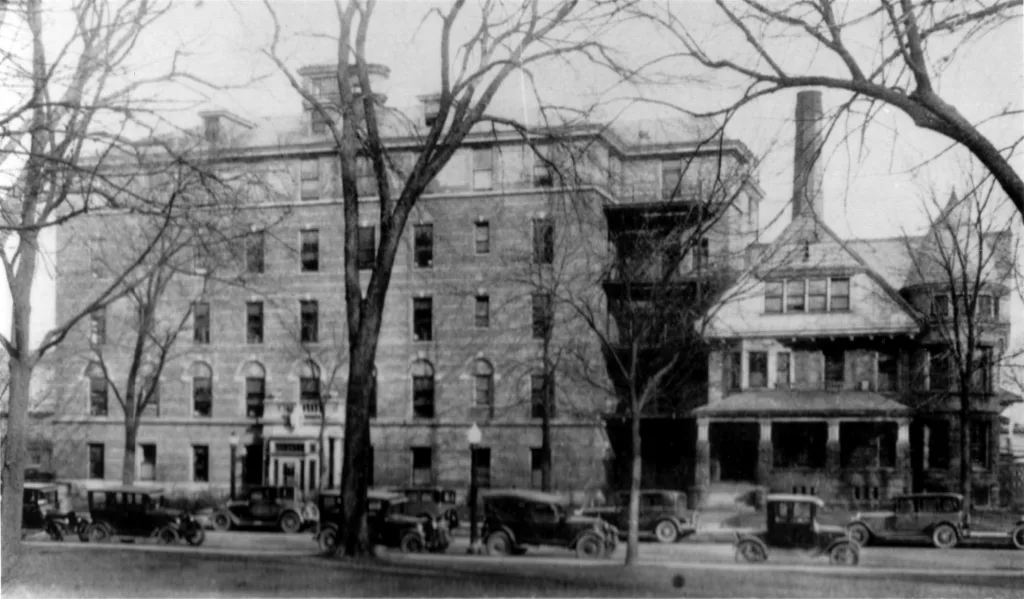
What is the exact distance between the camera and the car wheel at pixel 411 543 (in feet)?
26.9

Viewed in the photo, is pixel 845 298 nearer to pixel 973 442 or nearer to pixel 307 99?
pixel 973 442

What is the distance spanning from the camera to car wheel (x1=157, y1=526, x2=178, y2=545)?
28.8 ft

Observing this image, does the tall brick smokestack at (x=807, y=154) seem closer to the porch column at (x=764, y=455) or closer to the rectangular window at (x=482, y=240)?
the porch column at (x=764, y=455)

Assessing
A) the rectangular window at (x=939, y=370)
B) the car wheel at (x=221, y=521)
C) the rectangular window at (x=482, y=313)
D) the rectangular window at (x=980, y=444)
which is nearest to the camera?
the rectangular window at (x=980, y=444)

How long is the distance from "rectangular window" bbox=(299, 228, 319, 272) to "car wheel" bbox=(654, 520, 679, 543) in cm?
349

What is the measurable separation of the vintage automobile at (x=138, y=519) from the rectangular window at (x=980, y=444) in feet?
20.2

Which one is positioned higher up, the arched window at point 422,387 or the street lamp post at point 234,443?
the arched window at point 422,387

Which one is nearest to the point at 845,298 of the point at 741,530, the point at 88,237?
the point at 741,530

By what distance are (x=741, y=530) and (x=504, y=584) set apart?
1.86m

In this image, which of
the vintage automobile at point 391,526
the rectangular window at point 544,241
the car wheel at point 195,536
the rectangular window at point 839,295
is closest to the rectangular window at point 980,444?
the rectangular window at point 839,295

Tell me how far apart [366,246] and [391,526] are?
7.48 ft

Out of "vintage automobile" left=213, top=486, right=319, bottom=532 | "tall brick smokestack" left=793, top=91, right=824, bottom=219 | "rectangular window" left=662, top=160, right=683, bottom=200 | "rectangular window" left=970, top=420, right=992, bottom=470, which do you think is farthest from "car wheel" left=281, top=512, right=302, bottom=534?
"rectangular window" left=970, top=420, right=992, bottom=470

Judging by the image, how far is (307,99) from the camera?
856cm

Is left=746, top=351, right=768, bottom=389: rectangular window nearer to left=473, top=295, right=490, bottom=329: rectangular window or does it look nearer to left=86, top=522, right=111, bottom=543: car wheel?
left=473, top=295, right=490, bottom=329: rectangular window
